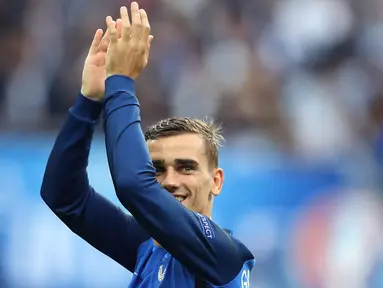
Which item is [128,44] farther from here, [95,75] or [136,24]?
[95,75]

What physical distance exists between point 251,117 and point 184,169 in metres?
5.27

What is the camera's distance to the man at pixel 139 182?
3074 mm

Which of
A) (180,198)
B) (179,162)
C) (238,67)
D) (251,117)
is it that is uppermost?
(238,67)

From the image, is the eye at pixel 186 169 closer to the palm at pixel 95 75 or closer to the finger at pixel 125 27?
the palm at pixel 95 75

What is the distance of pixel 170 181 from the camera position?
340cm

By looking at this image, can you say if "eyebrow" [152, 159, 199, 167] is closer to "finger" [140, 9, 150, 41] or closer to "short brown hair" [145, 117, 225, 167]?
"short brown hair" [145, 117, 225, 167]

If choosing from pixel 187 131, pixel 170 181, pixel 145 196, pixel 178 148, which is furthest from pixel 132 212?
pixel 187 131

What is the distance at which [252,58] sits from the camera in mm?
9344

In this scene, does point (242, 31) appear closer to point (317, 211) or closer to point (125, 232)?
point (317, 211)

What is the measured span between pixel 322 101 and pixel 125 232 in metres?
5.58

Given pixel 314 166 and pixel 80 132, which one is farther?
pixel 314 166

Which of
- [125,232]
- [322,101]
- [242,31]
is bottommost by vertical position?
[125,232]

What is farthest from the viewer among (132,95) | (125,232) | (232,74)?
(232,74)

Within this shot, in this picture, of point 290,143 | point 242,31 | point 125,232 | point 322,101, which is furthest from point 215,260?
point 242,31
